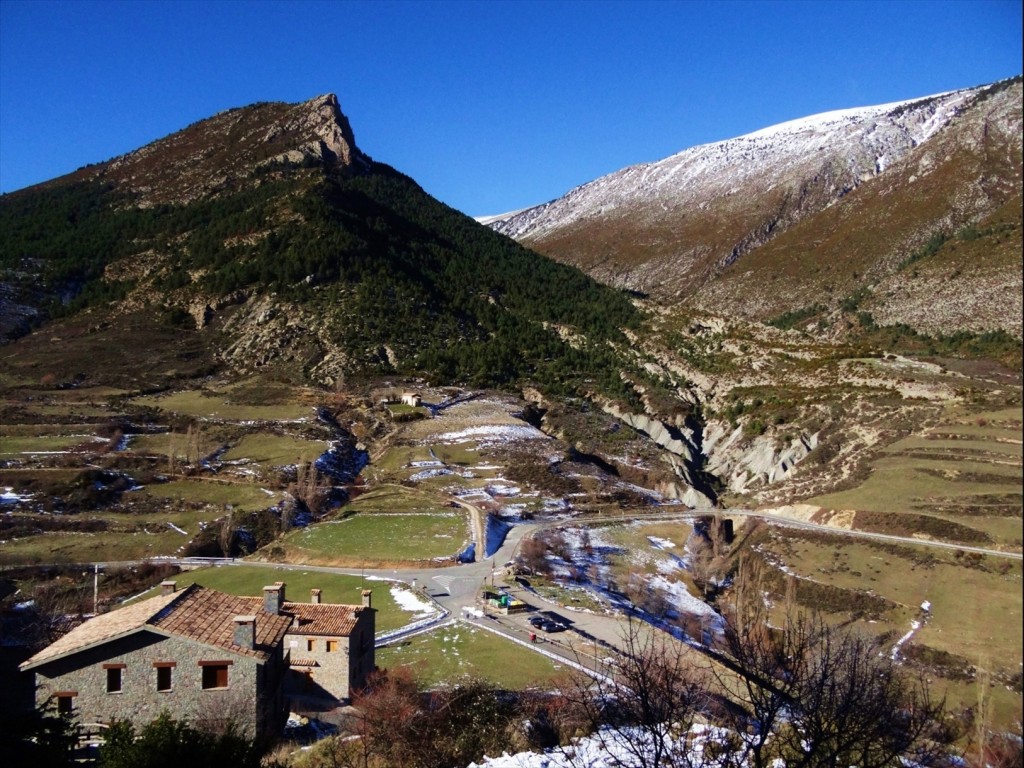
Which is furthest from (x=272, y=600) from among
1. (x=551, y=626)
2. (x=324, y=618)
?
(x=551, y=626)

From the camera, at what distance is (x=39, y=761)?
14.1 meters

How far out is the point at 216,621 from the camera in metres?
21.6

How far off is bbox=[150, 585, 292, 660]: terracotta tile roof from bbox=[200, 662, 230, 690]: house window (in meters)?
0.49

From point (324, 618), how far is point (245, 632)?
16.9ft

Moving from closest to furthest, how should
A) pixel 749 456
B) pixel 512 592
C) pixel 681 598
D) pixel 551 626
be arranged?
pixel 551 626 < pixel 512 592 < pixel 681 598 < pixel 749 456

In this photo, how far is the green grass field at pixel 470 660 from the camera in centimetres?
2709

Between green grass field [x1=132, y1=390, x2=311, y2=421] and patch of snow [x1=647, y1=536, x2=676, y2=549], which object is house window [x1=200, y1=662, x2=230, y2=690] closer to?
patch of snow [x1=647, y1=536, x2=676, y2=549]

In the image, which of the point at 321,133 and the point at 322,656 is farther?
the point at 321,133

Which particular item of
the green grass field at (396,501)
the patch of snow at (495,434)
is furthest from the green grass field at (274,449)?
the patch of snow at (495,434)

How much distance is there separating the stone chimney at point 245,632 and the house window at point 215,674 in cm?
60

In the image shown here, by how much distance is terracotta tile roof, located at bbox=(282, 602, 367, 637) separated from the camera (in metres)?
24.3

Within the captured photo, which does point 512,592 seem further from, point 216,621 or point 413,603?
point 216,621

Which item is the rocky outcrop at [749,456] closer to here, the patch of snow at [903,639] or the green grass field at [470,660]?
the green grass field at [470,660]

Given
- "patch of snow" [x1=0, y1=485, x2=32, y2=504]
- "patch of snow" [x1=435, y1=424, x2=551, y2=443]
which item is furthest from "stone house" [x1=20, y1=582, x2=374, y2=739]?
"patch of snow" [x1=435, y1=424, x2=551, y2=443]
